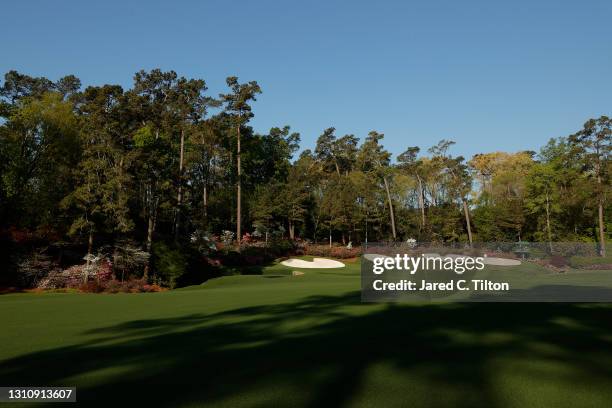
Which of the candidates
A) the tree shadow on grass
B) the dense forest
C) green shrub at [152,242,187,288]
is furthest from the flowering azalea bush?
the tree shadow on grass

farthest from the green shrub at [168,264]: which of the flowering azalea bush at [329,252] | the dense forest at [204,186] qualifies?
the flowering azalea bush at [329,252]

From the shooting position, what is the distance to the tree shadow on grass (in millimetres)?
4379

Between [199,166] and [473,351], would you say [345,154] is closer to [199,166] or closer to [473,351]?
[199,166]

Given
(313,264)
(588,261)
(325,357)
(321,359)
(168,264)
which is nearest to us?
(321,359)

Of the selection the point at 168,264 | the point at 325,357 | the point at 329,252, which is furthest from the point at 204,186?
the point at 325,357

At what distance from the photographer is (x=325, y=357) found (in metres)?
5.75

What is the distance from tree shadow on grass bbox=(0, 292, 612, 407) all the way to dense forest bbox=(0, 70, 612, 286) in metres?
16.2

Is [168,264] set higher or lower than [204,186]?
lower

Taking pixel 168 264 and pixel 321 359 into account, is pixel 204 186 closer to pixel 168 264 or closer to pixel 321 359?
pixel 168 264

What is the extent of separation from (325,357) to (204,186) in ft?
138

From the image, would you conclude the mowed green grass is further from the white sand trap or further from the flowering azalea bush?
the flowering azalea bush

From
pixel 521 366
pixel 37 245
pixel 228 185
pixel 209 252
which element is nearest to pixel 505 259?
pixel 521 366

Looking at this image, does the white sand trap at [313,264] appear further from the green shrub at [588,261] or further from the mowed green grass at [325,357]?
the mowed green grass at [325,357]

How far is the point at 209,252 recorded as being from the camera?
31609 mm
